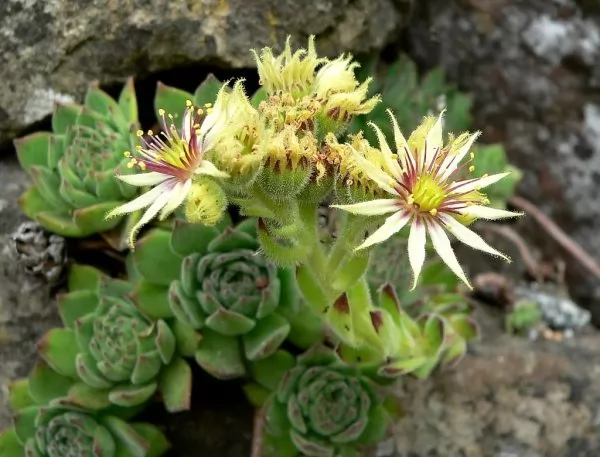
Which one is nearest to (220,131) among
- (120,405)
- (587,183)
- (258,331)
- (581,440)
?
(258,331)

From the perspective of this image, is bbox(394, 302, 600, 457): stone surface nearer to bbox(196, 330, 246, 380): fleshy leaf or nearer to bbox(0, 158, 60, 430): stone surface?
bbox(196, 330, 246, 380): fleshy leaf

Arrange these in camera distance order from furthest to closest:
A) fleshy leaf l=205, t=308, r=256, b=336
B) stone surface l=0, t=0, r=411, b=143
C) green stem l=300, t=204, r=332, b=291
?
stone surface l=0, t=0, r=411, b=143
fleshy leaf l=205, t=308, r=256, b=336
green stem l=300, t=204, r=332, b=291

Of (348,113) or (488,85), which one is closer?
(348,113)

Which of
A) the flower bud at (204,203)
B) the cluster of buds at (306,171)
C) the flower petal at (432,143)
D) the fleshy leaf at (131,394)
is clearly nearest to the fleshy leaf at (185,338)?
the fleshy leaf at (131,394)

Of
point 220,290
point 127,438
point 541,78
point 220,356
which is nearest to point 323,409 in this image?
point 220,356

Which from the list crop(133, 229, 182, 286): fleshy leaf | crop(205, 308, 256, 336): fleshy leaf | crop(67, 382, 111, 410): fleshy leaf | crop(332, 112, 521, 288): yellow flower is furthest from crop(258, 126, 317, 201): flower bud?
crop(67, 382, 111, 410): fleshy leaf

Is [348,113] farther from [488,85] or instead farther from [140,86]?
[488,85]

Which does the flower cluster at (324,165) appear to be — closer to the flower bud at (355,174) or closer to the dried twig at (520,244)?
the flower bud at (355,174)
